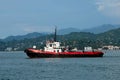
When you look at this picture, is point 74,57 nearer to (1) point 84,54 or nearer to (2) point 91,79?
(1) point 84,54

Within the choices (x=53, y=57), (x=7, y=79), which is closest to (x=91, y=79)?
(x=7, y=79)

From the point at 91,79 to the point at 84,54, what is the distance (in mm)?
82507

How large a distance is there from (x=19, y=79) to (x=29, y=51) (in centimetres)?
7486

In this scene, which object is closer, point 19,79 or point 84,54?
point 19,79

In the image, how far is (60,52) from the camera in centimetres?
14338

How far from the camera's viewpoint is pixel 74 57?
14712 centimetres

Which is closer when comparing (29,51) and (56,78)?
(56,78)

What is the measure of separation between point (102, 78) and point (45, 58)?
250 ft

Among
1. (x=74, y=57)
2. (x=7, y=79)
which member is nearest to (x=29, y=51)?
(x=74, y=57)

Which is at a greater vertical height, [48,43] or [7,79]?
[48,43]

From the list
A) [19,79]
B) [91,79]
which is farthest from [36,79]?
[91,79]

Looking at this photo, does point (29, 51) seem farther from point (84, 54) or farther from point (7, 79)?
point (7, 79)

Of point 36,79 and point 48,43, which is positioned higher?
point 48,43

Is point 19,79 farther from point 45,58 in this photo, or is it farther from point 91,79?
point 45,58
